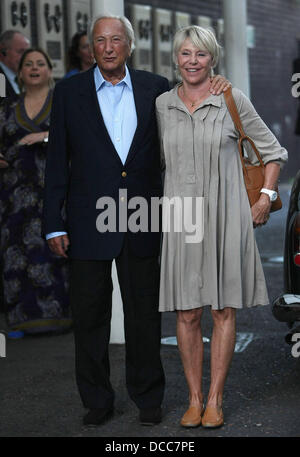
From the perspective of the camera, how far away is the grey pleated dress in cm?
457

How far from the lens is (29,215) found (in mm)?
6949

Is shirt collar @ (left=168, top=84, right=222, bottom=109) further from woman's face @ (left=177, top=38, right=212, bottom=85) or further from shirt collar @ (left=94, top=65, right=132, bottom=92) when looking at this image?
shirt collar @ (left=94, top=65, right=132, bottom=92)

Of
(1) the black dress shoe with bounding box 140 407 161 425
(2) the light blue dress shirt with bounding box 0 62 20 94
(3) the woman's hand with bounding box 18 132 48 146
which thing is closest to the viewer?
(1) the black dress shoe with bounding box 140 407 161 425

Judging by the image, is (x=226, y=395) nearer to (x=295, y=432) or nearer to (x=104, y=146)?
(x=295, y=432)

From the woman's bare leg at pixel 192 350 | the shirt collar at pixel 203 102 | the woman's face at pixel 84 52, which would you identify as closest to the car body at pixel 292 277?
the woman's bare leg at pixel 192 350

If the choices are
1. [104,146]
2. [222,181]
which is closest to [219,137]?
[222,181]

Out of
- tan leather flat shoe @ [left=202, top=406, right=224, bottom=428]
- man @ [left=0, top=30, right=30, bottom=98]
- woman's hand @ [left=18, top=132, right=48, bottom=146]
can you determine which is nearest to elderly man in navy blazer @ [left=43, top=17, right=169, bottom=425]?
tan leather flat shoe @ [left=202, top=406, right=224, bottom=428]

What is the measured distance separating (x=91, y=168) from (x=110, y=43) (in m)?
0.57

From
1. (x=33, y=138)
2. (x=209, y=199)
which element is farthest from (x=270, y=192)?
(x=33, y=138)

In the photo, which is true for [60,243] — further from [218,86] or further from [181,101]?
[218,86]

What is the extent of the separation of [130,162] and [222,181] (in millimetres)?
426

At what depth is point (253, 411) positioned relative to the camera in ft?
16.3

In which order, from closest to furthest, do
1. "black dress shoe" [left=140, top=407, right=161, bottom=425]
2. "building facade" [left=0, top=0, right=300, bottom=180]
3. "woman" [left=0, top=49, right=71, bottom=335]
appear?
"black dress shoe" [left=140, top=407, right=161, bottom=425], "woman" [left=0, top=49, right=71, bottom=335], "building facade" [left=0, top=0, right=300, bottom=180]
